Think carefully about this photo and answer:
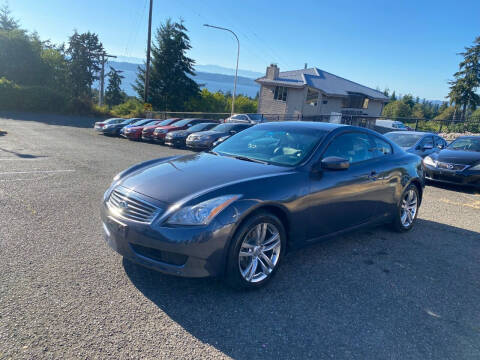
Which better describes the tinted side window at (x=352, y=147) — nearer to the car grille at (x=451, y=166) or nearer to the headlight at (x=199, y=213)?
the headlight at (x=199, y=213)

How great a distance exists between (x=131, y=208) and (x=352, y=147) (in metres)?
2.82

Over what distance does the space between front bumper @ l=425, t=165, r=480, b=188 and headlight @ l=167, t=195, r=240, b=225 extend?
8.03 metres

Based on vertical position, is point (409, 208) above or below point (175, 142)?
above

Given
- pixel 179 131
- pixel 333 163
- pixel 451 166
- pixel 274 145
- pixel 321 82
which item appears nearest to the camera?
pixel 333 163

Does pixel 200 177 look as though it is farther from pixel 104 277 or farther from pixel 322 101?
pixel 322 101

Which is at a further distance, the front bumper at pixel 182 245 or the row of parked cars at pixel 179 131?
the row of parked cars at pixel 179 131

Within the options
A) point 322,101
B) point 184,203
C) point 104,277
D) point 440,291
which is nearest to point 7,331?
point 104,277

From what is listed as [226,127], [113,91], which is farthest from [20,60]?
[226,127]

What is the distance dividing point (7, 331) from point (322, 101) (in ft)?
127

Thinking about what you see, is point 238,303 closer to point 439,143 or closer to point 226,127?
point 439,143

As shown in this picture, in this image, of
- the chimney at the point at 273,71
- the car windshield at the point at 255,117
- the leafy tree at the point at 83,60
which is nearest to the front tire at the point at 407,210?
the car windshield at the point at 255,117

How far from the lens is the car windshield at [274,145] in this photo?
3.94 m

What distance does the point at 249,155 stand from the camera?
414 cm

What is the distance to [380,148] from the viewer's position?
4.85 meters
